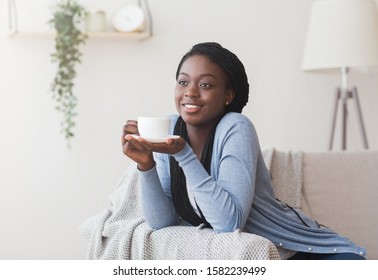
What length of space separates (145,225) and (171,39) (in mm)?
1823

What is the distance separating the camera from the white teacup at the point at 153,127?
1610 mm

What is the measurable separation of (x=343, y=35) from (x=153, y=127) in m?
2.00

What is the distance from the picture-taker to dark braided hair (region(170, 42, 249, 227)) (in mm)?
1820

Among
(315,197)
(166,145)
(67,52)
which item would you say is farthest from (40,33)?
(166,145)

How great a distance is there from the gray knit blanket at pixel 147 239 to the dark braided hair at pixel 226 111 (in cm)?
4

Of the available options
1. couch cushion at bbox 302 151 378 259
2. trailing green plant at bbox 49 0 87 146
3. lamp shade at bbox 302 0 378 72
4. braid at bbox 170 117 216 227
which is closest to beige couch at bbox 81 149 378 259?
couch cushion at bbox 302 151 378 259

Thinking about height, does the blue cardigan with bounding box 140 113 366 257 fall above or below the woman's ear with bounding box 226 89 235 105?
below

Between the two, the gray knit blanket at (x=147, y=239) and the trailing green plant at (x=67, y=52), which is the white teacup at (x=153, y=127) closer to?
the gray knit blanket at (x=147, y=239)

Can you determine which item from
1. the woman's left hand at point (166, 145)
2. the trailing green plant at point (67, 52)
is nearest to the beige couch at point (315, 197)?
the woman's left hand at point (166, 145)

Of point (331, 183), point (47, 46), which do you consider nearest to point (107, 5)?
point (47, 46)

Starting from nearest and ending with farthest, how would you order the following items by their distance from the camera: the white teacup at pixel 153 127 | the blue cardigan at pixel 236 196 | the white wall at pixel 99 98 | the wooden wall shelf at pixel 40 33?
the white teacup at pixel 153 127 → the blue cardigan at pixel 236 196 → the wooden wall shelf at pixel 40 33 → the white wall at pixel 99 98

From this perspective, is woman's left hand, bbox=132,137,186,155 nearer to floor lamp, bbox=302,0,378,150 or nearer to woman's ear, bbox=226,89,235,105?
woman's ear, bbox=226,89,235,105

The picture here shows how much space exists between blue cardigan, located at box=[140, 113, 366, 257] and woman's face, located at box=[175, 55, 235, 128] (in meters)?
0.05

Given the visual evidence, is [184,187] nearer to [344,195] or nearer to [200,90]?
[200,90]
